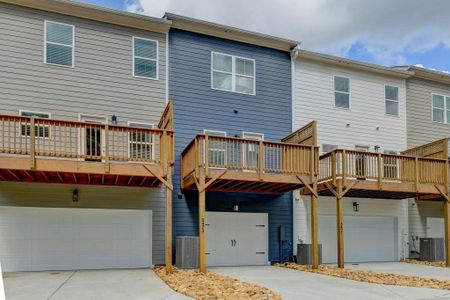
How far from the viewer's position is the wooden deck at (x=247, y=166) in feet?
41.2

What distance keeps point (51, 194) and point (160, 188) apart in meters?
3.22

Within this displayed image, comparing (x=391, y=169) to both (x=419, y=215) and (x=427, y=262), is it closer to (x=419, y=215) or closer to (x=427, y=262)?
(x=419, y=215)

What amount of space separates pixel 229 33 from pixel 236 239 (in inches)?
280

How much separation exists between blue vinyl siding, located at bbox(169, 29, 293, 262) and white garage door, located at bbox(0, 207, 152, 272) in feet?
4.53

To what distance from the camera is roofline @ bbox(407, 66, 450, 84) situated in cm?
1905

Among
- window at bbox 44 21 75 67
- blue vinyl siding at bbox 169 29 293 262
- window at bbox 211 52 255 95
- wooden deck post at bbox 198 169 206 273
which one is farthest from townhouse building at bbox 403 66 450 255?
window at bbox 44 21 75 67

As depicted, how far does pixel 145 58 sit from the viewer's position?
579 inches

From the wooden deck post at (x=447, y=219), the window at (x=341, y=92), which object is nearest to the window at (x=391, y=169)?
the wooden deck post at (x=447, y=219)

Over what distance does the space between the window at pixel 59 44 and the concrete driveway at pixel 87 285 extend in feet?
20.2

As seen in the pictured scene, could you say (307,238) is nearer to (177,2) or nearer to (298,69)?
(298,69)

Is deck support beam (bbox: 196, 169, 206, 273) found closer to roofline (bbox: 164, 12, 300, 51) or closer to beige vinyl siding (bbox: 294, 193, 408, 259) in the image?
beige vinyl siding (bbox: 294, 193, 408, 259)

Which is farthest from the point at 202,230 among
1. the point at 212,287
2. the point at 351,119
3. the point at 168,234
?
the point at 351,119

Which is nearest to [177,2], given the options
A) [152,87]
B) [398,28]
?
[152,87]

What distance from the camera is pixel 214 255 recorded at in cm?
1510
